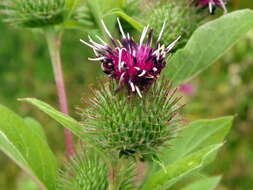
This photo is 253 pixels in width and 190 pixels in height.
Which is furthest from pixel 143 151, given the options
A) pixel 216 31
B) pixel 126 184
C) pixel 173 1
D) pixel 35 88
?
pixel 35 88

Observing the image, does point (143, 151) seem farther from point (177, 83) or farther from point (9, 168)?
point (9, 168)

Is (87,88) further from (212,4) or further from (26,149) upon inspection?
(26,149)

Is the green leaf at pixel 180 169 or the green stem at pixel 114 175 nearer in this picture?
the green leaf at pixel 180 169

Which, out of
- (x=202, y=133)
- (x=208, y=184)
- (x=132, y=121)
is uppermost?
(x=132, y=121)

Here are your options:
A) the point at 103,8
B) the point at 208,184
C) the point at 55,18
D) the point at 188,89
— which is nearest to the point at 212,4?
the point at 103,8

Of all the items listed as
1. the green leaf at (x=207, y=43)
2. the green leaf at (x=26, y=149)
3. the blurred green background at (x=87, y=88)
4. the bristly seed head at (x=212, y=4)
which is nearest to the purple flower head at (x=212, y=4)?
the bristly seed head at (x=212, y=4)

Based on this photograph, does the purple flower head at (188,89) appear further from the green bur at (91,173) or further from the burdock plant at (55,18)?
the green bur at (91,173)
